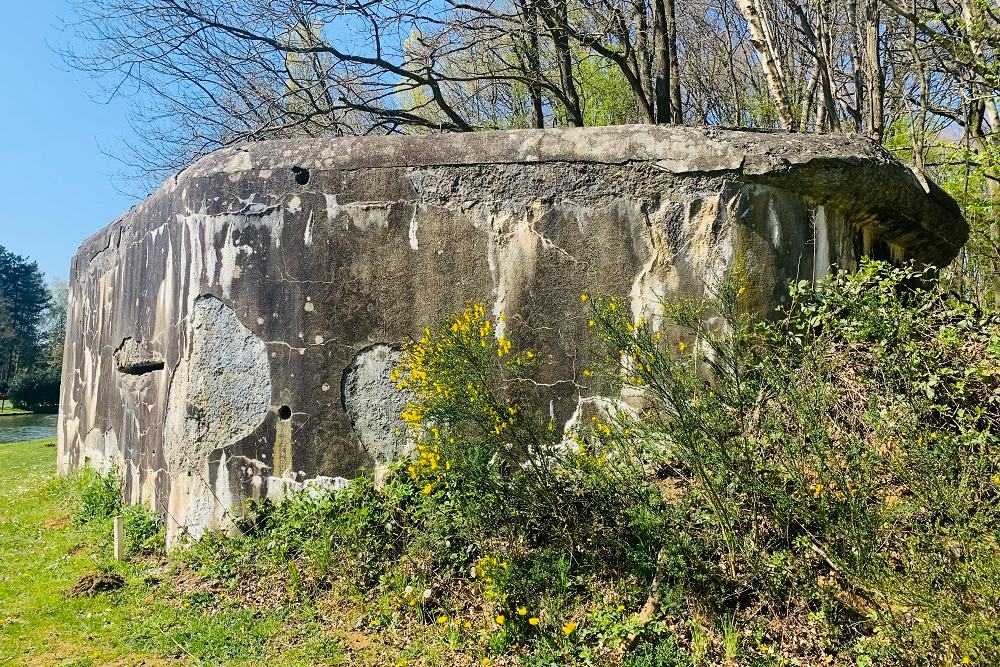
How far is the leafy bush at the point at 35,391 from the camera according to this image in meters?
27.4

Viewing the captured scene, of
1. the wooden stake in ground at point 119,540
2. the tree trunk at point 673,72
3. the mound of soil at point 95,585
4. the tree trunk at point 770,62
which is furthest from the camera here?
the tree trunk at point 673,72

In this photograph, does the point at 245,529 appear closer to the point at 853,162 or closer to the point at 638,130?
the point at 638,130

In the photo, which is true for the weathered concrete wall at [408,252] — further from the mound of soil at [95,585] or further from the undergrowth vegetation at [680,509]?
the mound of soil at [95,585]

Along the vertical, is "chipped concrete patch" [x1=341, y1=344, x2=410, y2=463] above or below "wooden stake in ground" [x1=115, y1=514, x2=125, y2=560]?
above

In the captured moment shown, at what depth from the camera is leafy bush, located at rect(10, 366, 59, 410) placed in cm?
2741

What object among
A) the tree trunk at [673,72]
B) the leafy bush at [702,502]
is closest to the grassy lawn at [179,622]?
the leafy bush at [702,502]

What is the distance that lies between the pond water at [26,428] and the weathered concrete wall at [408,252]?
46.1 ft

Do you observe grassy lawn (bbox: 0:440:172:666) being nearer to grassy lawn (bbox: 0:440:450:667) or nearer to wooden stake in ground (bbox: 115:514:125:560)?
grassy lawn (bbox: 0:440:450:667)

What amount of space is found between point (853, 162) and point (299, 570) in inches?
153

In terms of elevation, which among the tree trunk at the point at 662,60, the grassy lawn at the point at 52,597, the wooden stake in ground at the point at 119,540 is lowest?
the grassy lawn at the point at 52,597

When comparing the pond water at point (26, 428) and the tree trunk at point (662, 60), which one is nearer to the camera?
the tree trunk at point (662, 60)

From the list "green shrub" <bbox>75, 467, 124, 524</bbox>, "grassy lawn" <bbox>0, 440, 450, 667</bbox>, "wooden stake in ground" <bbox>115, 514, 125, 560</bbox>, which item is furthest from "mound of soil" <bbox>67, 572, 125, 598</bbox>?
"green shrub" <bbox>75, 467, 124, 524</bbox>

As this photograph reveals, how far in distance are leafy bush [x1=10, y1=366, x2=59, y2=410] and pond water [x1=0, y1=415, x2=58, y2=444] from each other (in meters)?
2.47

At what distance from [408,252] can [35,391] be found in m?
28.1
